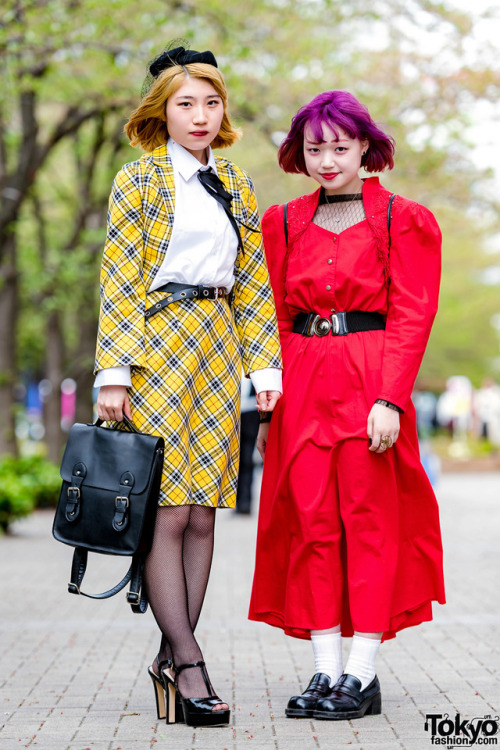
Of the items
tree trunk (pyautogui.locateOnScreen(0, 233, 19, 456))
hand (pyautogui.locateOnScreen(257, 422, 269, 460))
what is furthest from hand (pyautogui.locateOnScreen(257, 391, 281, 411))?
tree trunk (pyautogui.locateOnScreen(0, 233, 19, 456))

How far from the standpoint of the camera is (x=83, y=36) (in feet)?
32.9

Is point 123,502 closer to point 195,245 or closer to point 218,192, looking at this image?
point 195,245

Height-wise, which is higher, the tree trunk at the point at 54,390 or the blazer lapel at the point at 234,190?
the blazer lapel at the point at 234,190

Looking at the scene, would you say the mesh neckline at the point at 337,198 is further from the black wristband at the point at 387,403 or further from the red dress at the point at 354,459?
the black wristband at the point at 387,403

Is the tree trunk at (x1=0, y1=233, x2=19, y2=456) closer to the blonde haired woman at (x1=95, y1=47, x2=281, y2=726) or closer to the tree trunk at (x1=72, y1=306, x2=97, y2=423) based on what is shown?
the tree trunk at (x1=72, y1=306, x2=97, y2=423)

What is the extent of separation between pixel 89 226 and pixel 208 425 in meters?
14.3

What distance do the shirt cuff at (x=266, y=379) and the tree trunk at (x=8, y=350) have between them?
11.2 m

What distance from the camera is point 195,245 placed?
12.1ft

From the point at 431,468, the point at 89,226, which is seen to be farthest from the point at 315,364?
the point at 89,226

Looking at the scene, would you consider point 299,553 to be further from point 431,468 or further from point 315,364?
point 431,468

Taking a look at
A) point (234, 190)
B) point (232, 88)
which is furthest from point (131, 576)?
point (232, 88)

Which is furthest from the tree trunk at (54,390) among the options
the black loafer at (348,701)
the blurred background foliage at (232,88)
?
the black loafer at (348,701)

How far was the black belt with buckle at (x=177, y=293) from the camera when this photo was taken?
12.0 feet

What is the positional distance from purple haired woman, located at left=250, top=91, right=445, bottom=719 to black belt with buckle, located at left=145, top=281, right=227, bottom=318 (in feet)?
1.25
